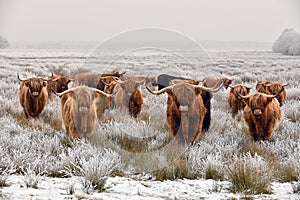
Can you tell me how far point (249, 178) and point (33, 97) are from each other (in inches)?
225

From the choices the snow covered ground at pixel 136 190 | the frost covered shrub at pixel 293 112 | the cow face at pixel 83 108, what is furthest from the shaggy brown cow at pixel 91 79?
Result: the snow covered ground at pixel 136 190

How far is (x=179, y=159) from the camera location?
18.9 ft

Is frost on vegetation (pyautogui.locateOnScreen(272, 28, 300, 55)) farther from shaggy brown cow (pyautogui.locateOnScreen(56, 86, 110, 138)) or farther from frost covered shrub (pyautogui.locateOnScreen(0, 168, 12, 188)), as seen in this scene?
frost covered shrub (pyautogui.locateOnScreen(0, 168, 12, 188))

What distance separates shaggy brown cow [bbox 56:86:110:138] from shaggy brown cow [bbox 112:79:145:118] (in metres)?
2.43

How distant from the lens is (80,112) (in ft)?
22.1

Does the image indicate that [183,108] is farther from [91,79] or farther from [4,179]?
[91,79]

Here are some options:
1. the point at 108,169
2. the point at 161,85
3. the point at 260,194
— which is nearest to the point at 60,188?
the point at 108,169

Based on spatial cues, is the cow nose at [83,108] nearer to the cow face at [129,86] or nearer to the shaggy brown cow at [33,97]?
the shaggy brown cow at [33,97]

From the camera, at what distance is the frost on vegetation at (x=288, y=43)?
5875cm

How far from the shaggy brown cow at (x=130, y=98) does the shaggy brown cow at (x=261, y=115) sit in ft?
10.4

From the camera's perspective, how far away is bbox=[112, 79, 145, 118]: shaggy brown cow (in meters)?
9.52

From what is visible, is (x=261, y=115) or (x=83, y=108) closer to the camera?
(x=83, y=108)

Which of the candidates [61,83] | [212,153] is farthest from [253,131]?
[61,83]

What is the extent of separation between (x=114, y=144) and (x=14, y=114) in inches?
160
